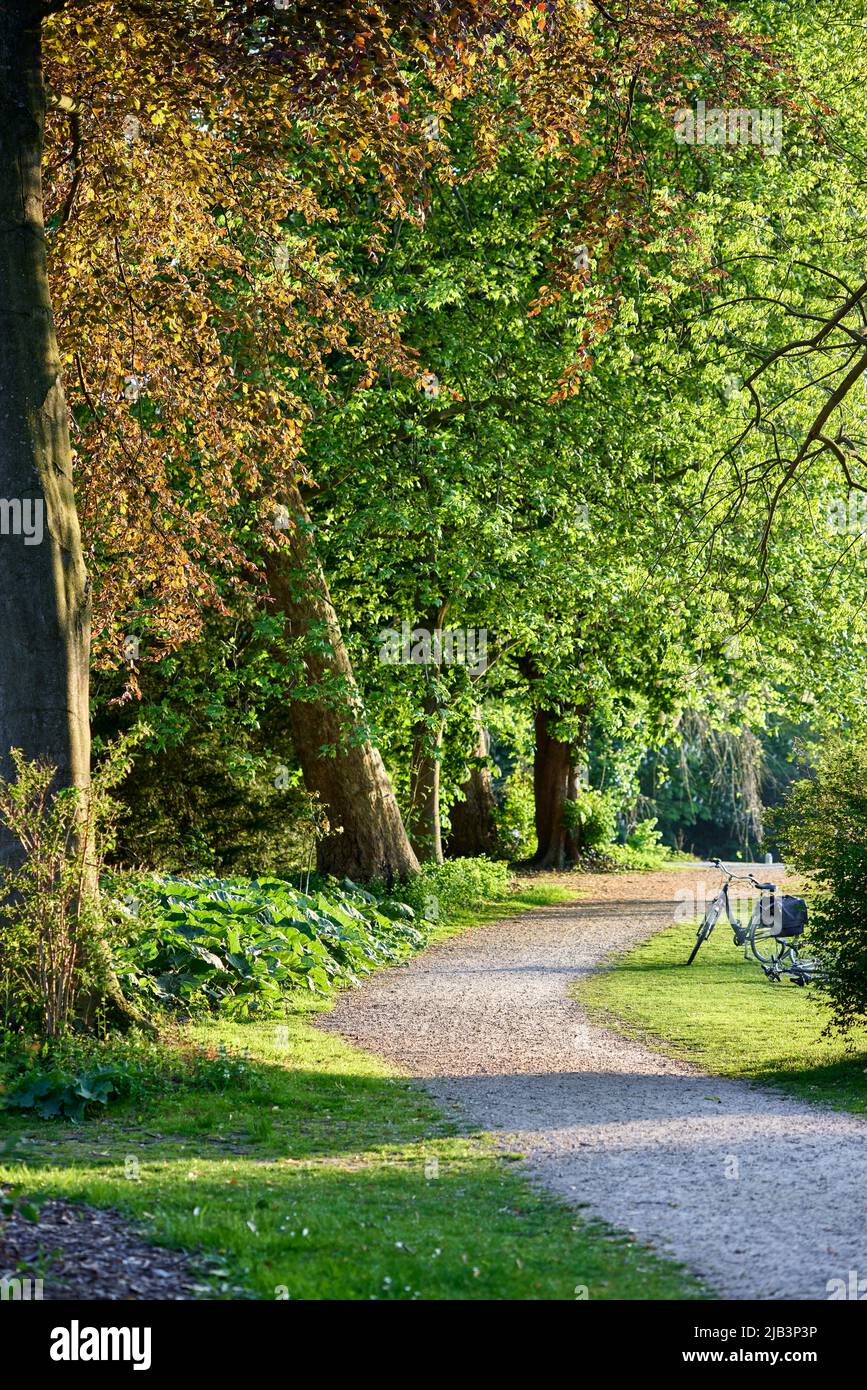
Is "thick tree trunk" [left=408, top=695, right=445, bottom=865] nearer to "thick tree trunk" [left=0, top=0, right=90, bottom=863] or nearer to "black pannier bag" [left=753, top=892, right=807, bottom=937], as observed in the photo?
"black pannier bag" [left=753, top=892, right=807, bottom=937]

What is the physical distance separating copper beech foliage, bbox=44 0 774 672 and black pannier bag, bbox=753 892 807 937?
704 centimetres

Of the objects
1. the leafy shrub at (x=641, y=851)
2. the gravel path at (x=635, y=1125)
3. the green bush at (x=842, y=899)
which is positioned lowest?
the leafy shrub at (x=641, y=851)

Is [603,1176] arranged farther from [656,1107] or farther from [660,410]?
[660,410]

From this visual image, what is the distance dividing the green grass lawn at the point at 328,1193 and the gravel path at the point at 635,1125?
0.28m

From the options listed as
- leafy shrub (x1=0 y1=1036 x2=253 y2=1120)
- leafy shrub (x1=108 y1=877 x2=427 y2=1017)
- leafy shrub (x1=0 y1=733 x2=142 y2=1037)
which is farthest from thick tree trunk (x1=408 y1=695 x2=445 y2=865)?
leafy shrub (x1=0 y1=733 x2=142 y2=1037)

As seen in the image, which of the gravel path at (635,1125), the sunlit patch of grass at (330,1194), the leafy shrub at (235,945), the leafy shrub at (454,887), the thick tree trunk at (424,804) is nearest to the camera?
the sunlit patch of grass at (330,1194)

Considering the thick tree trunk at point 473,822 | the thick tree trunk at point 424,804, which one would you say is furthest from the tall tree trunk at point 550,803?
the thick tree trunk at point 424,804

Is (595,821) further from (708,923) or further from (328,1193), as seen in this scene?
(328,1193)

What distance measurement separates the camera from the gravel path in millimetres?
5887

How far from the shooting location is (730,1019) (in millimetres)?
13367

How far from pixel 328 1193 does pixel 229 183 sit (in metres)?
9.17

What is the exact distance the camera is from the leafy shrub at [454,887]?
64.8ft

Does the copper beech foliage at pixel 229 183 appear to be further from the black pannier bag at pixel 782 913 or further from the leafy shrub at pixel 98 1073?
the black pannier bag at pixel 782 913

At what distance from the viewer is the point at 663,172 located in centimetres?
1973
